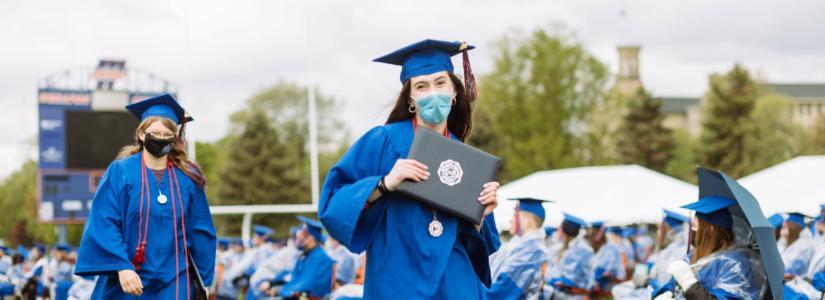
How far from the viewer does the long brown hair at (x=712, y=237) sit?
547cm

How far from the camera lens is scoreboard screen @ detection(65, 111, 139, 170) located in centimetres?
2488

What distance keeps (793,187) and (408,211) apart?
15.2 meters

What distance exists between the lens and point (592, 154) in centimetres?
5806

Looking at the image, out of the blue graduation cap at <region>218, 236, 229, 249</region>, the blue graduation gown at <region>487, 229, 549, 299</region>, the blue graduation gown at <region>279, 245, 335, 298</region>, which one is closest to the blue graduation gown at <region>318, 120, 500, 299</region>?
the blue graduation gown at <region>487, 229, 549, 299</region>

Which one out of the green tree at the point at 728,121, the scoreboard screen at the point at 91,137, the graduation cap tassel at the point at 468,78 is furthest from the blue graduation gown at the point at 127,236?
the green tree at the point at 728,121

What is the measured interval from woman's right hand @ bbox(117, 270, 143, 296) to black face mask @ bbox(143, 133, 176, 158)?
2.51ft

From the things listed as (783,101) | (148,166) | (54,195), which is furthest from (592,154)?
(148,166)

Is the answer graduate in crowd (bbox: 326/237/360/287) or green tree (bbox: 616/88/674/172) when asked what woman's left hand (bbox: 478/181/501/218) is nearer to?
graduate in crowd (bbox: 326/237/360/287)

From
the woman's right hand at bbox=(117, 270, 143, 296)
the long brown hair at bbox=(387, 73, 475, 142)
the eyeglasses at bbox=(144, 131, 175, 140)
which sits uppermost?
the long brown hair at bbox=(387, 73, 475, 142)

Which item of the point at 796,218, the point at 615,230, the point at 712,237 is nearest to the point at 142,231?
the point at 712,237

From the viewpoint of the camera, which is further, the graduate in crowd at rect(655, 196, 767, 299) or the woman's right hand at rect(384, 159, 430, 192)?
the graduate in crowd at rect(655, 196, 767, 299)

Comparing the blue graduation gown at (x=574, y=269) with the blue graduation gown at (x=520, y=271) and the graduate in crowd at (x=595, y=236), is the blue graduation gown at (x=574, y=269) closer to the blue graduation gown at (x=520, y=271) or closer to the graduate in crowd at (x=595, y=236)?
the graduate in crowd at (x=595, y=236)

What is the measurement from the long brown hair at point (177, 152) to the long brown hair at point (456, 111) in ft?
6.79

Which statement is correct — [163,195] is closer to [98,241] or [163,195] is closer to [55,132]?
[98,241]
